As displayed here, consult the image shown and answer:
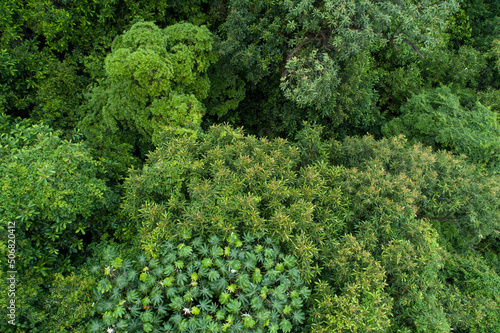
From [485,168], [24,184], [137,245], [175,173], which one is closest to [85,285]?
[137,245]

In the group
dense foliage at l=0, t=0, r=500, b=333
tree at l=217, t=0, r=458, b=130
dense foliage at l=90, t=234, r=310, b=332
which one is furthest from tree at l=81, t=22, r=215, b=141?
dense foliage at l=90, t=234, r=310, b=332

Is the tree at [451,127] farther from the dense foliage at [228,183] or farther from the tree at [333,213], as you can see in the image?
the tree at [333,213]

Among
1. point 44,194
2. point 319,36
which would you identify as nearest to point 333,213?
point 319,36

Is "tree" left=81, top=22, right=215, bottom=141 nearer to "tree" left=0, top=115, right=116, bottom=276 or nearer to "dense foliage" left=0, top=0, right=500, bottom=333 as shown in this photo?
"dense foliage" left=0, top=0, right=500, bottom=333

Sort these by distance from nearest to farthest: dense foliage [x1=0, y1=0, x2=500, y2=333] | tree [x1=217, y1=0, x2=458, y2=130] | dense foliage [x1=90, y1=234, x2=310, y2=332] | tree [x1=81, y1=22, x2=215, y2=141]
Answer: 1. dense foliage [x1=90, y1=234, x2=310, y2=332]
2. dense foliage [x1=0, y1=0, x2=500, y2=333]
3. tree [x1=81, y1=22, x2=215, y2=141]
4. tree [x1=217, y1=0, x2=458, y2=130]

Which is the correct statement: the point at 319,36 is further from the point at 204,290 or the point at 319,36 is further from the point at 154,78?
the point at 204,290

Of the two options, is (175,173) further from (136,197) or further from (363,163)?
(363,163)

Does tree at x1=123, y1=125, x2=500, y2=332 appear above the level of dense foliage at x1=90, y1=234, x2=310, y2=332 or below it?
above

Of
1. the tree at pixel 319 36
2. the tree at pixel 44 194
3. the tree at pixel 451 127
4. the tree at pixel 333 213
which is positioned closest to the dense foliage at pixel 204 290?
the tree at pixel 333 213
